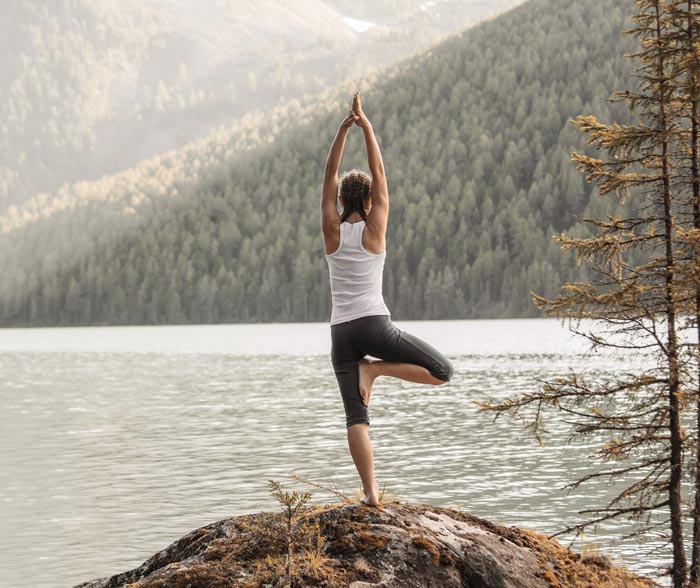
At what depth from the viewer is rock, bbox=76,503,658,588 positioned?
25.4 feet

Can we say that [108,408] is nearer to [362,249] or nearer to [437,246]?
[362,249]

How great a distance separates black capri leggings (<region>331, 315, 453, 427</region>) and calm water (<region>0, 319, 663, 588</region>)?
5.76 m

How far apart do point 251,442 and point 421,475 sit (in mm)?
10656

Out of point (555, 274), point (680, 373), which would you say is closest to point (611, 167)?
point (680, 373)

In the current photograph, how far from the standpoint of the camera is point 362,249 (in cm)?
866

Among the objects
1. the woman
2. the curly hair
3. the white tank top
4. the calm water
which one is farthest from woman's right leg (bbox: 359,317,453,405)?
the calm water

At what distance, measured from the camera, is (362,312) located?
8594 millimetres

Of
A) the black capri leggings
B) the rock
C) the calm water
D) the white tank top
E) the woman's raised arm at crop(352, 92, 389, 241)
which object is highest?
the woman's raised arm at crop(352, 92, 389, 241)

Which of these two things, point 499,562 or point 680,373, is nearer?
point 499,562

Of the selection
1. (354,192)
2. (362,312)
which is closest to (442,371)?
(362,312)

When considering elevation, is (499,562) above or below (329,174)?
below

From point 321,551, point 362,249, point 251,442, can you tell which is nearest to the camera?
point 321,551

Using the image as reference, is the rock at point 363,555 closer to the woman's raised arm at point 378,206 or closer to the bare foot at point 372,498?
the bare foot at point 372,498

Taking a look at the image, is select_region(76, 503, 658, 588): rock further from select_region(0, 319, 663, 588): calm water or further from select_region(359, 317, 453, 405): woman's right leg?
select_region(0, 319, 663, 588): calm water
